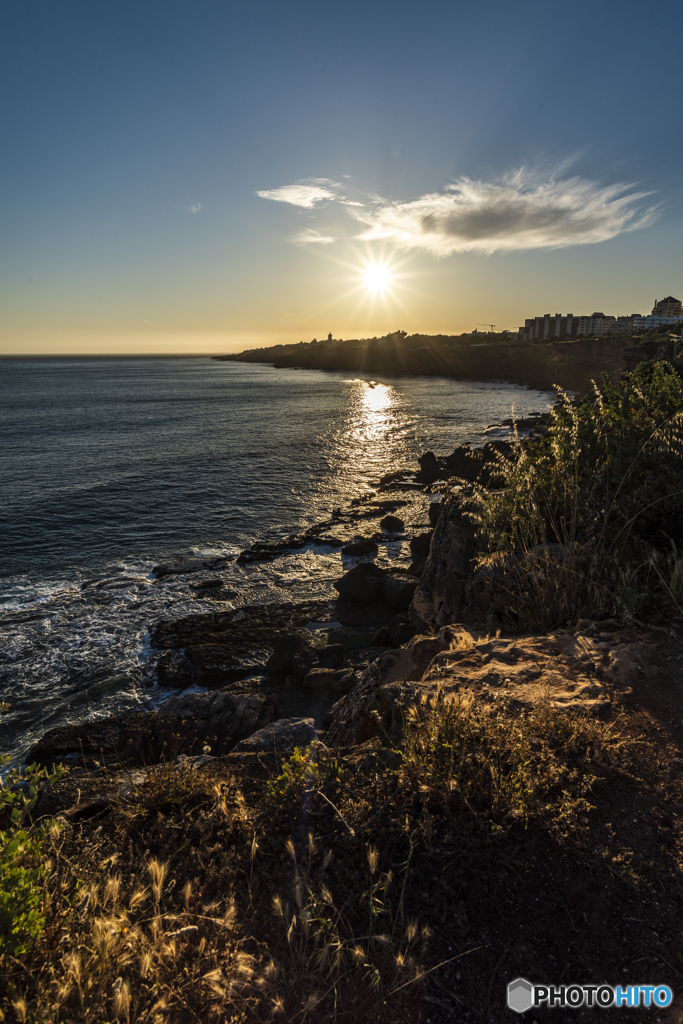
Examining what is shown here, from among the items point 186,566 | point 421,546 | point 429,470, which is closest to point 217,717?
point 186,566

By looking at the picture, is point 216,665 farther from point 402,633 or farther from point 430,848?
point 430,848

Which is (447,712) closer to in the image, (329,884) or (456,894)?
(456,894)

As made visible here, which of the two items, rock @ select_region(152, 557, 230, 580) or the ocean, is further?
rock @ select_region(152, 557, 230, 580)

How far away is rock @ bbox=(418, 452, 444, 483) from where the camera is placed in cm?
3488

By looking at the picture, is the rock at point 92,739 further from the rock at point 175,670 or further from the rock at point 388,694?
the rock at point 388,694

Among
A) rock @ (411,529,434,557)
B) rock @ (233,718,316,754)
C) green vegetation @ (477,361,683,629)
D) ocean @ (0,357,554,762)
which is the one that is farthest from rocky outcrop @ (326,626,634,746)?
rock @ (411,529,434,557)

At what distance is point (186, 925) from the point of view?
2365mm

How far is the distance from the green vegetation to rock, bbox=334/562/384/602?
10753mm

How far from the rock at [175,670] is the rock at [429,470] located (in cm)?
2423

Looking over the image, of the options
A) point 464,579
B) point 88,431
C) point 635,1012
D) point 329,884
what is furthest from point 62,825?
point 88,431

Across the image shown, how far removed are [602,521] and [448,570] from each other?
451 centimetres

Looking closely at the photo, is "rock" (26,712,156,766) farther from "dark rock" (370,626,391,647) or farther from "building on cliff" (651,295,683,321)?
"building on cliff" (651,295,683,321)

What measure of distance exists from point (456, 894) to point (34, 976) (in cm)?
206

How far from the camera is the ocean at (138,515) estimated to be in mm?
13898
